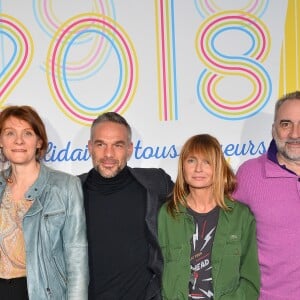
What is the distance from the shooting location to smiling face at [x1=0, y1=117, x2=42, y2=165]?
1.79 metres

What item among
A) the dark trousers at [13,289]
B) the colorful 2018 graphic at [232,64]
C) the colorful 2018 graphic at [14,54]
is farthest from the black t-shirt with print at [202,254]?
the colorful 2018 graphic at [14,54]

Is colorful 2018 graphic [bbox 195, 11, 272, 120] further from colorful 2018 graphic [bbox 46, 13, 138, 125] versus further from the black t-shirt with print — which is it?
the black t-shirt with print

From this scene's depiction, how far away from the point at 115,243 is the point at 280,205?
749mm

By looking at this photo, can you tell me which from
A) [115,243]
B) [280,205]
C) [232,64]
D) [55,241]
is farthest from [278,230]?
[232,64]

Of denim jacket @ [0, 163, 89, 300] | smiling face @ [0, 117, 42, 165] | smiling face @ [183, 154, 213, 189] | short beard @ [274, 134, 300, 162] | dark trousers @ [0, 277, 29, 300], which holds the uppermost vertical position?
smiling face @ [0, 117, 42, 165]

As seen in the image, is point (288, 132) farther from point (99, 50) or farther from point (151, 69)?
point (99, 50)

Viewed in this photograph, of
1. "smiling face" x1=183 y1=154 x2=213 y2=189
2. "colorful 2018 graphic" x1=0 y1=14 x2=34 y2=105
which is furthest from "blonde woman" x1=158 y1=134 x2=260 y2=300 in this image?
"colorful 2018 graphic" x1=0 y1=14 x2=34 y2=105

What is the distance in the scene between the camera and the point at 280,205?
194 cm

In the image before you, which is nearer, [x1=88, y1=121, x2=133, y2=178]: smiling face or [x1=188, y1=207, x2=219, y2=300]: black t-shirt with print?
[x1=188, y1=207, x2=219, y2=300]: black t-shirt with print

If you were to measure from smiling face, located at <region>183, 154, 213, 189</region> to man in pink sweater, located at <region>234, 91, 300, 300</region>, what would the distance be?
22 centimetres

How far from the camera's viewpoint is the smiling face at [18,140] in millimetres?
1785

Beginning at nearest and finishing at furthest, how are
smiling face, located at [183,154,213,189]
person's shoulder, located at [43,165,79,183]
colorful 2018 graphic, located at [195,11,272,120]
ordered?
person's shoulder, located at [43,165,79,183] → smiling face, located at [183,154,213,189] → colorful 2018 graphic, located at [195,11,272,120]

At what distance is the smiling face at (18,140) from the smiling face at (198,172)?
67 centimetres

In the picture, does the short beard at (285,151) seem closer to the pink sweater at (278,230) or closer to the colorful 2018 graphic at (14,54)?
the pink sweater at (278,230)
